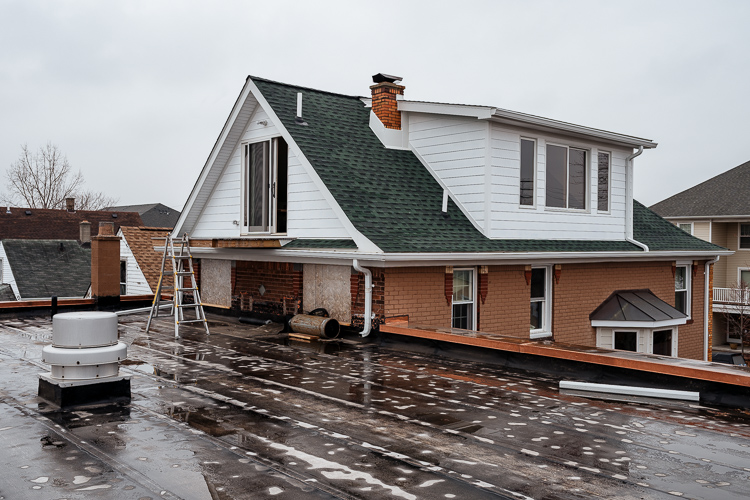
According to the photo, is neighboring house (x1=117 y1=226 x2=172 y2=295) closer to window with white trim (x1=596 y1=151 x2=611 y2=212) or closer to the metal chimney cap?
the metal chimney cap

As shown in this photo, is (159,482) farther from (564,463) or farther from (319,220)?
(319,220)

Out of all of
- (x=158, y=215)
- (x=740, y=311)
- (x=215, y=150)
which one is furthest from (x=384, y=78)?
(x=158, y=215)

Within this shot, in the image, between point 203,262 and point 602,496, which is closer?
point 602,496

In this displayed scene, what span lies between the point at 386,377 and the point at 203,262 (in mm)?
10404

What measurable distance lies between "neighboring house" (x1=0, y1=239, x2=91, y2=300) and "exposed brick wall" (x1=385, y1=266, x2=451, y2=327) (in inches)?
991

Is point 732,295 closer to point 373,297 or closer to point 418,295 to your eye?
point 418,295

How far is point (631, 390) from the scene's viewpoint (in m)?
8.17

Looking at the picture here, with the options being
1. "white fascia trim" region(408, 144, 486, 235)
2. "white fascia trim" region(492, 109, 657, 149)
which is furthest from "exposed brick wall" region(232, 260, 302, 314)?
"white fascia trim" region(492, 109, 657, 149)

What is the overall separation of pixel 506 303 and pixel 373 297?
3384 millimetres

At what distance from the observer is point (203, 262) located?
18453 millimetres

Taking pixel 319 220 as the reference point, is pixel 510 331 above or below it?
below

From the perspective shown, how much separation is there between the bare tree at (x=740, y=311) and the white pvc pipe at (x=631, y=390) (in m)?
27.0

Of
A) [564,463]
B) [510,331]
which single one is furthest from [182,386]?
[510,331]

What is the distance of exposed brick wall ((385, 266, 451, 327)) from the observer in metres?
12.7
